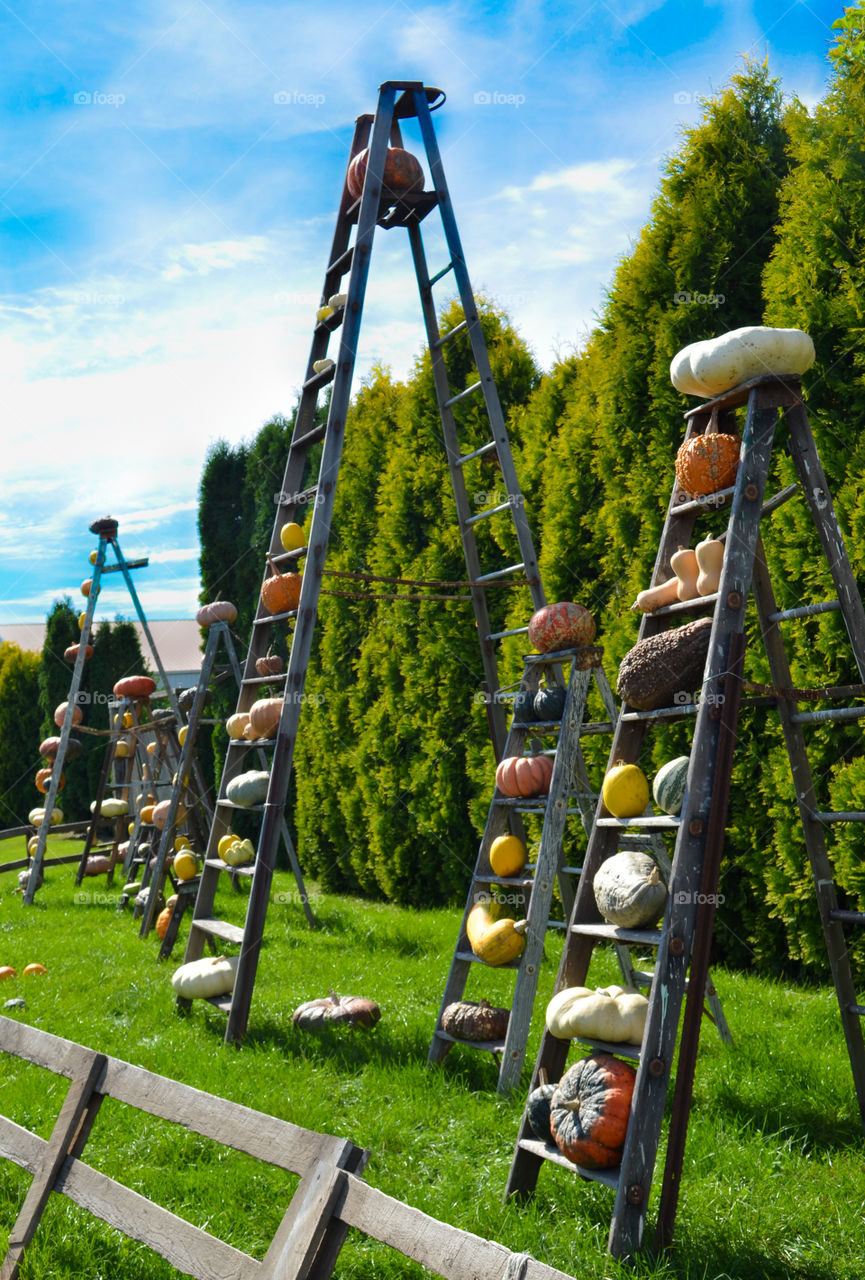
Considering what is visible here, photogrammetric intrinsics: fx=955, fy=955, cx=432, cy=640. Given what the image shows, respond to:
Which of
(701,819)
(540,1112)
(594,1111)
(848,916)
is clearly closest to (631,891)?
(701,819)

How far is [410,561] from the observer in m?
8.25

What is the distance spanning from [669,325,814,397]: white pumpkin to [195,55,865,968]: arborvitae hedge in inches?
73.1

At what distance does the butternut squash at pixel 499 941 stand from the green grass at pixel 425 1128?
48 cm

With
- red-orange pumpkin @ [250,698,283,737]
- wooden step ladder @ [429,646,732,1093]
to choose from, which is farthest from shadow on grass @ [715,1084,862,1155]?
red-orange pumpkin @ [250,698,283,737]

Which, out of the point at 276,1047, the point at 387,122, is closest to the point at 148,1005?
the point at 276,1047

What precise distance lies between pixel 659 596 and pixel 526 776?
1.22 metres

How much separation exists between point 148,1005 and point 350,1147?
342cm

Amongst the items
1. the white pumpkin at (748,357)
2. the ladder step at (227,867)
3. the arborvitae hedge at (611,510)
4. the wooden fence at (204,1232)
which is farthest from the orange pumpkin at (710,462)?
the ladder step at (227,867)

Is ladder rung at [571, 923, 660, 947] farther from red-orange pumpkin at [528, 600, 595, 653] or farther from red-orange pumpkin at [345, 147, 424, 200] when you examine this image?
red-orange pumpkin at [345, 147, 424, 200]

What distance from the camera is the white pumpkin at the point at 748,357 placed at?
295cm

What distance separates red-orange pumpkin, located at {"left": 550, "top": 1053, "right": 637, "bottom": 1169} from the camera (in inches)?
97.7

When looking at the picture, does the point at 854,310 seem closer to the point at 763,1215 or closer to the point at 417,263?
the point at 417,263

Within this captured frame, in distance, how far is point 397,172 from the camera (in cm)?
501

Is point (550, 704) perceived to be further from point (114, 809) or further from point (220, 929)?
point (114, 809)
